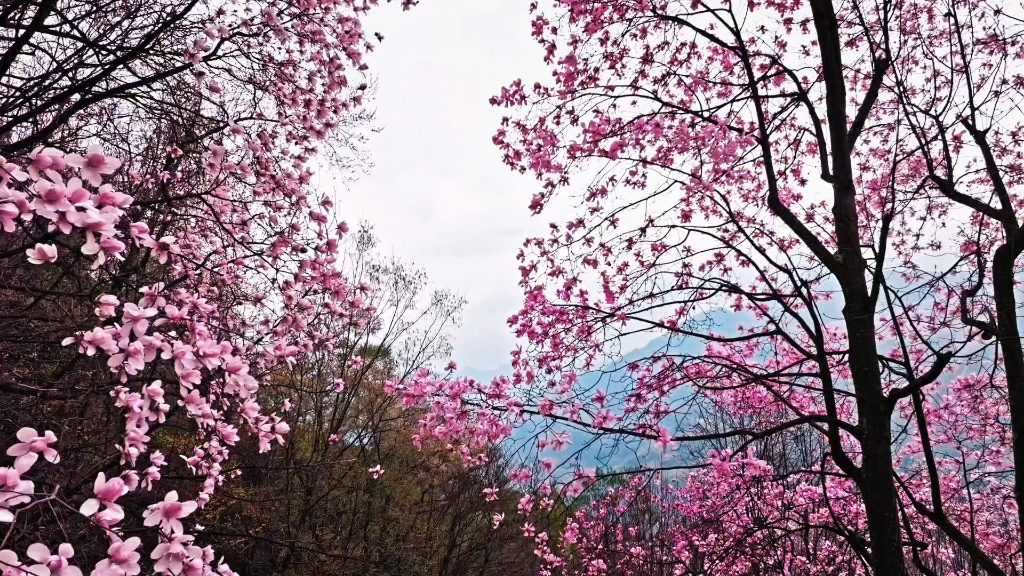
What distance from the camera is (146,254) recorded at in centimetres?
616

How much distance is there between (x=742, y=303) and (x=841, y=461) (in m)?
2.58

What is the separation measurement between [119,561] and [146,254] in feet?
18.0

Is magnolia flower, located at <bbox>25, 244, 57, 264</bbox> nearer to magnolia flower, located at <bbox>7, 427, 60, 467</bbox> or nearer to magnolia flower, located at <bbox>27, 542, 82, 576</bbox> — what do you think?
magnolia flower, located at <bbox>7, 427, 60, 467</bbox>

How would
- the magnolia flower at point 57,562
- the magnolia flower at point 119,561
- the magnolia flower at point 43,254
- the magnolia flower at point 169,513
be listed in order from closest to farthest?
1. the magnolia flower at point 57,562
2. the magnolia flower at point 119,561
3. the magnolia flower at point 43,254
4. the magnolia flower at point 169,513

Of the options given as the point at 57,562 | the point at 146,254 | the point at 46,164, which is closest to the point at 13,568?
the point at 57,562

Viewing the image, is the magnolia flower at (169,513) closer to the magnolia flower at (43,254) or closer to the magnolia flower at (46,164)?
the magnolia flower at (43,254)

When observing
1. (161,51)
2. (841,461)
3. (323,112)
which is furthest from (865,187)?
(161,51)

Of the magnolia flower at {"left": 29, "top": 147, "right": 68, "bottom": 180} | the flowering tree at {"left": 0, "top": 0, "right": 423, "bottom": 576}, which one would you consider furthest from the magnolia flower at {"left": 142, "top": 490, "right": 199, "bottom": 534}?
the magnolia flower at {"left": 29, "top": 147, "right": 68, "bottom": 180}

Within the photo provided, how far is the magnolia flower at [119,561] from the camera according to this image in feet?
5.52

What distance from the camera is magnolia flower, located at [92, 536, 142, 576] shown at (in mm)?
1684

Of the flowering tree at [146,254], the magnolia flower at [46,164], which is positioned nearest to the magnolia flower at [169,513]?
the flowering tree at [146,254]

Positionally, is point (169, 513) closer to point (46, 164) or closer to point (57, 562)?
point (57, 562)

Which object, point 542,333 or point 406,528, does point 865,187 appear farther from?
point 406,528

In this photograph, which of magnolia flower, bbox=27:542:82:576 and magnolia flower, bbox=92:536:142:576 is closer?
magnolia flower, bbox=27:542:82:576
